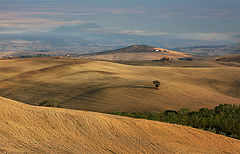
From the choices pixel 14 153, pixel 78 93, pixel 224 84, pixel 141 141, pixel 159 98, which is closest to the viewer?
pixel 14 153

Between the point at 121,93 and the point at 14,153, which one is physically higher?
the point at 14,153

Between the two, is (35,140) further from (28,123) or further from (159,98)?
(159,98)

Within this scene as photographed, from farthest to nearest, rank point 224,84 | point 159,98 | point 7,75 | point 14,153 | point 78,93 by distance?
point 7,75
point 224,84
point 78,93
point 159,98
point 14,153

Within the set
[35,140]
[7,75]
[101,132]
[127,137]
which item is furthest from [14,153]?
[7,75]

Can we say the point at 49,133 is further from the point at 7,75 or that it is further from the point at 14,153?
the point at 7,75

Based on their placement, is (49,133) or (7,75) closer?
(49,133)

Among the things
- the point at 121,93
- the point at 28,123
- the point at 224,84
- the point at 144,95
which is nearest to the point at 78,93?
the point at 121,93
